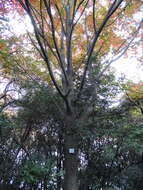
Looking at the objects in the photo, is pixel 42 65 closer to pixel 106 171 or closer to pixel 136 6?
pixel 136 6

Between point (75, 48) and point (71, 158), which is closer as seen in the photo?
point (71, 158)

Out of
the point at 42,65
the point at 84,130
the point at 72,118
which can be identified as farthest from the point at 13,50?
the point at 84,130

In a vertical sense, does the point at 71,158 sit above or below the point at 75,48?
below

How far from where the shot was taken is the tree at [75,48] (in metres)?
3.60

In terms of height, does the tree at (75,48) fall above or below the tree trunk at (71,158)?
above

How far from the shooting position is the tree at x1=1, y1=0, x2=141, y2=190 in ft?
11.8

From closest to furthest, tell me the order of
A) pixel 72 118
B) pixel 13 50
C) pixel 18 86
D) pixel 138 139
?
1. pixel 138 139
2. pixel 72 118
3. pixel 18 86
4. pixel 13 50

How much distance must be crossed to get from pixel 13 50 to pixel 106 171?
3918 mm

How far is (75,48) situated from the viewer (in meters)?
5.70

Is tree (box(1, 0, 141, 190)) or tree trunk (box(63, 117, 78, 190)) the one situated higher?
tree (box(1, 0, 141, 190))

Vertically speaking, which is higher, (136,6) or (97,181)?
(136,6)

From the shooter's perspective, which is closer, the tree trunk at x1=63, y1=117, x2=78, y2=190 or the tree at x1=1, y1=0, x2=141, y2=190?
the tree at x1=1, y1=0, x2=141, y2=190

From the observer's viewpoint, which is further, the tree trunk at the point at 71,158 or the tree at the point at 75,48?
the tree trunk at the point at 71,158

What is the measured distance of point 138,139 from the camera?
3.69m
